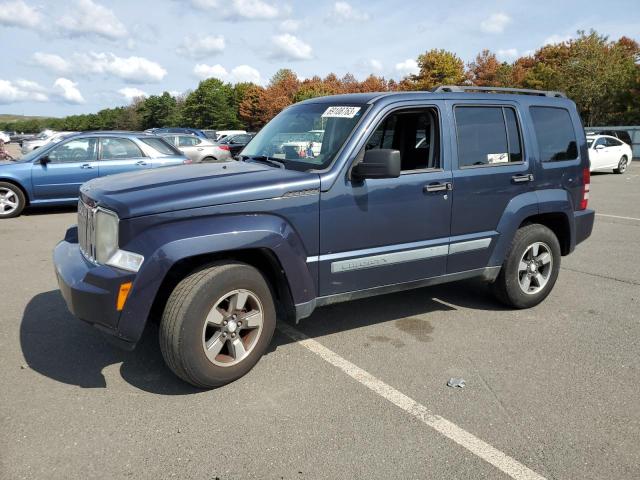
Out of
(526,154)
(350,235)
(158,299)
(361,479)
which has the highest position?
(526,154)

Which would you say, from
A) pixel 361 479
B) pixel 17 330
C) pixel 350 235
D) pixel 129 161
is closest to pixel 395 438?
pixel 361 479

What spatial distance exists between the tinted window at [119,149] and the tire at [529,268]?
318 inches

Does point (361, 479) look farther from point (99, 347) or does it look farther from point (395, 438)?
point (99, 347)

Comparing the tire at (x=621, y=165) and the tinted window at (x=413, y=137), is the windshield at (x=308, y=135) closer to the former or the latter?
the tinted window at (x=413, y=137)

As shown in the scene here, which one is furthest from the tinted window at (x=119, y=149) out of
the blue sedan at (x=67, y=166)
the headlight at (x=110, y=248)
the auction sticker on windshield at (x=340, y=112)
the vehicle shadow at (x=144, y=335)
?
the headlight at (x=110, y=248)

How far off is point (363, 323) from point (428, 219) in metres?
1.16

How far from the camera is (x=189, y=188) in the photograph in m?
3.32

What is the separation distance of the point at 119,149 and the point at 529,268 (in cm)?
841

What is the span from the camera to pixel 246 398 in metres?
3.36

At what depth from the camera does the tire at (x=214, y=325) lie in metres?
3.21

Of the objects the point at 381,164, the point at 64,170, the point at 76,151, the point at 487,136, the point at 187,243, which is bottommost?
the point at 187,243

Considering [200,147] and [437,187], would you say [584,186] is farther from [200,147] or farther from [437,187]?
[200,147]

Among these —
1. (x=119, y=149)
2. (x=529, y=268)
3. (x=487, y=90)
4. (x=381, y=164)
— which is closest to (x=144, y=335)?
(x=381, y=164)

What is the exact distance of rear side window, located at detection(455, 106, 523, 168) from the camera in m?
4.36
